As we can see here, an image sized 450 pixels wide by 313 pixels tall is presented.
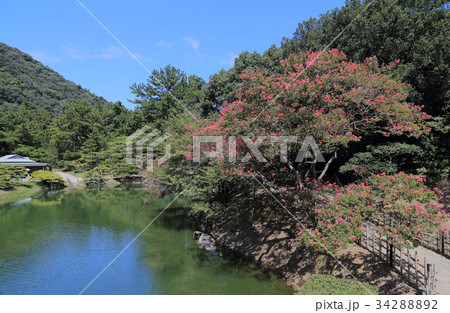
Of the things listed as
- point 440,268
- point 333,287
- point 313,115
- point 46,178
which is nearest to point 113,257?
point 333,287

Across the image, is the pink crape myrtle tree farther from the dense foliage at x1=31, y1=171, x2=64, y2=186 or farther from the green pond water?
the dense foliage at x1=31, y1=171, x2=64, y2=186

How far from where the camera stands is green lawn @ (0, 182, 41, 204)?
23.8 m

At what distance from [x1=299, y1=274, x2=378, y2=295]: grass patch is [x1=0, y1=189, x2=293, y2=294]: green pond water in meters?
2.54

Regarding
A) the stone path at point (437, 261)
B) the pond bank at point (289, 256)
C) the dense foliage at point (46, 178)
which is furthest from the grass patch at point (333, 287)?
the dense foliage at point (46, 178)

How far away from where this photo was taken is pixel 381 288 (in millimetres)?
7219

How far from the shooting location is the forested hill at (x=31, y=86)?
190 ft

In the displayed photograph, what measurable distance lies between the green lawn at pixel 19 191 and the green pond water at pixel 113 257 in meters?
6.93

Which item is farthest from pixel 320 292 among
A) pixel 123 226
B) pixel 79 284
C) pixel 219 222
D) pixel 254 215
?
pixel 123 226

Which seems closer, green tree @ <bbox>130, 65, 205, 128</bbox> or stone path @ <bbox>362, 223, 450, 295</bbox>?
stone path @ <bbox>362, 223, 450, 295</bbox>

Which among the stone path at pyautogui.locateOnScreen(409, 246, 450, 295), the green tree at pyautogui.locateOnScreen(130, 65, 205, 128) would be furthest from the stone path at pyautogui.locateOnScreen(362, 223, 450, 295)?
the green tree at pyautogui.locateOnScreen(130, 65, 205, 128)

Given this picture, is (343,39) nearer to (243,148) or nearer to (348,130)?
(348,130)

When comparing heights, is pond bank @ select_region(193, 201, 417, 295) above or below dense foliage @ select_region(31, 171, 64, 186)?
below

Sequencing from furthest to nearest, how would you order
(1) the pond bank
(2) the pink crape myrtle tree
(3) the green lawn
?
(3) the green lawn
(2) the pink crape myrtle tree
(1) the pond bank

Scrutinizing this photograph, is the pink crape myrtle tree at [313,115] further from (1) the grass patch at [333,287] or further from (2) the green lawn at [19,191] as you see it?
(2) the green lawn at [19,191]
